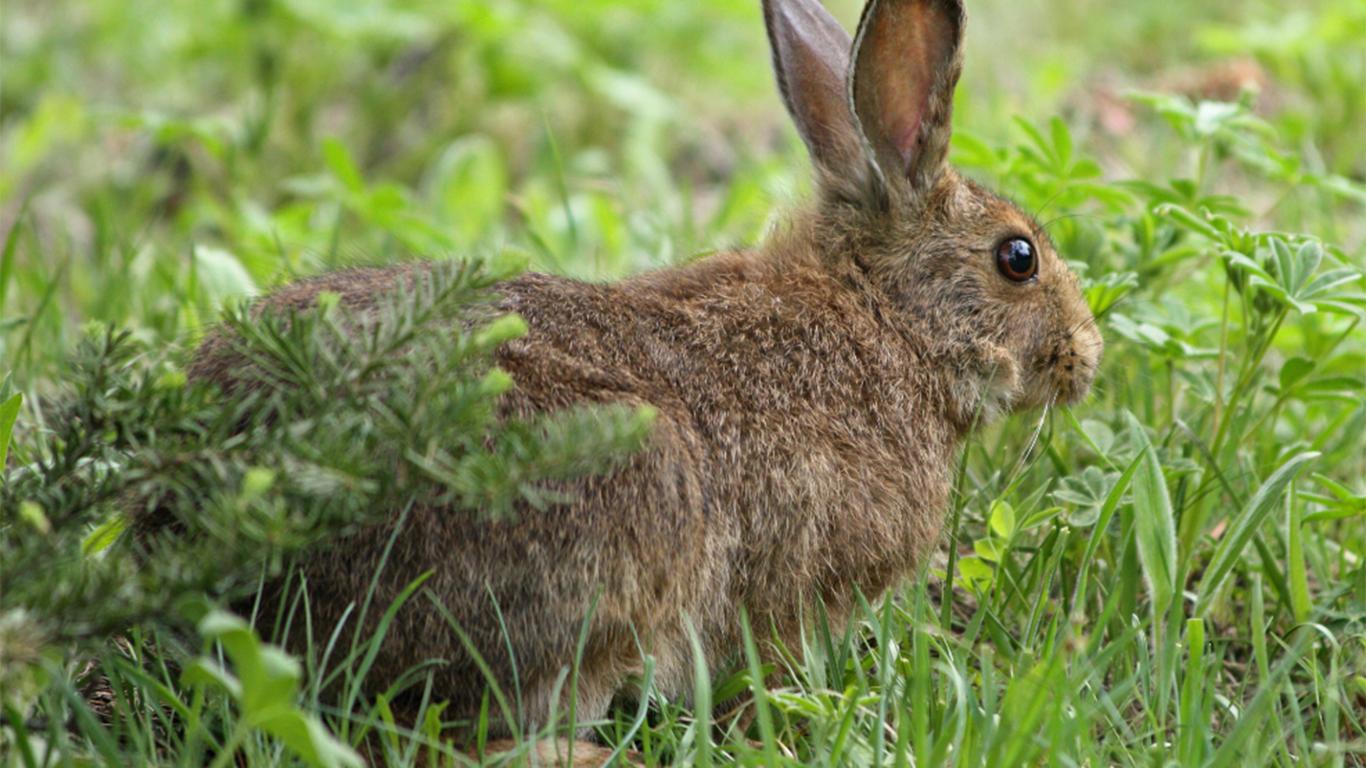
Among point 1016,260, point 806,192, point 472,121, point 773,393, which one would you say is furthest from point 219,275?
point 472,121

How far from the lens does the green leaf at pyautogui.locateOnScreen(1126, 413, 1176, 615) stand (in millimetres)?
3680

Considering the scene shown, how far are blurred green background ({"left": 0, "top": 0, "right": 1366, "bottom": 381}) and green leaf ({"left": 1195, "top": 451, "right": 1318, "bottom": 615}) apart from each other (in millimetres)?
1669

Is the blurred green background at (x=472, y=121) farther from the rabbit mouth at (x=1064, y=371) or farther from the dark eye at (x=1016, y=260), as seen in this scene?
the rabbit mouth at (x=1064, y=371)

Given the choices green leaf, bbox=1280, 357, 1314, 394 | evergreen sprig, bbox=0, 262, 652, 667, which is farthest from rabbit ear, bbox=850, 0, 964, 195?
evergreen sprig, bbox=0, 262, 652, 667

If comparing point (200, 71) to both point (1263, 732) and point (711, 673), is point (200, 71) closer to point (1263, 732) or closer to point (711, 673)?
point (711, 673)

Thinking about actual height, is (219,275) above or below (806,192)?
below

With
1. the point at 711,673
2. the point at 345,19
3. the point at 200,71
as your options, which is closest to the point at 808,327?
the point at 711,673

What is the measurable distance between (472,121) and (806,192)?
155 inches

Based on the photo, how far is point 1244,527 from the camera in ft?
12.3

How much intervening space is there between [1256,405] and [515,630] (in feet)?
8.82

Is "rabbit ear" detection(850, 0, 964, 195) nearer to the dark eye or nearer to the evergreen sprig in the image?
the dark eye

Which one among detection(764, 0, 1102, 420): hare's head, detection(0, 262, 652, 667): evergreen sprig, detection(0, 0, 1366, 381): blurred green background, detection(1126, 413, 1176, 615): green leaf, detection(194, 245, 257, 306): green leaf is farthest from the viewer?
detection(0, 0, 1366, 381): blurred green background

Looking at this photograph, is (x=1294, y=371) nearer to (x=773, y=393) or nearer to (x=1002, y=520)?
(x=1002, y=520)

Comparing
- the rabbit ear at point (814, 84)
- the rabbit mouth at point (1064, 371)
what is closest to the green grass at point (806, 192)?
the rabbit mouth at point (1064, 371)
